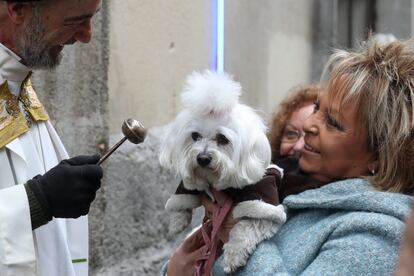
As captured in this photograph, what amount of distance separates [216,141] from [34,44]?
0.52m

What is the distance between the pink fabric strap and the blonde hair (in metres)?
0.37

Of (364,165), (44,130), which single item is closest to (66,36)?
(44,130)

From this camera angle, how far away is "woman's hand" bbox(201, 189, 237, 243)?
1736 millimetres

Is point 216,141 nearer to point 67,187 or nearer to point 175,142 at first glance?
point 175,142

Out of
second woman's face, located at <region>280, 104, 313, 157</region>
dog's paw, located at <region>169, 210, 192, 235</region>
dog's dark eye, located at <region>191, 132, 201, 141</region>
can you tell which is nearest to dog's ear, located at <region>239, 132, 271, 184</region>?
dog's dark eye, located at <region>191, 132, 201, 141</region>

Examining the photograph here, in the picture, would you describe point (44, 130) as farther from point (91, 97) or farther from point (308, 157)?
point (91, 97)

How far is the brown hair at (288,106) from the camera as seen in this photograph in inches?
107

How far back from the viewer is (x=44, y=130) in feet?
6.26

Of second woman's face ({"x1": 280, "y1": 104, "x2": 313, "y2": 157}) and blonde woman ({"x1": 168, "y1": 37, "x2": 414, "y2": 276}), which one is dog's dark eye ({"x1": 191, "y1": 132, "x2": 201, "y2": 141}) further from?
second woman's face ({"x1": 280, "y1": 104, "x2": 313, "y2": 157})

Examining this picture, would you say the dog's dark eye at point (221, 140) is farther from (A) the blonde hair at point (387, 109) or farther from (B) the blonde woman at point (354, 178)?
(A) the blonde hair at point (387, 109)

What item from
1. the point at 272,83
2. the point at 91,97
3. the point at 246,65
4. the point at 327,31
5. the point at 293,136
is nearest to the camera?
the point at 293,136

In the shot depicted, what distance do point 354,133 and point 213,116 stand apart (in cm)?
35

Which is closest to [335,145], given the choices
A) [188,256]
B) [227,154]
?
[227,154]

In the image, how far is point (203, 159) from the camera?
1669mm
